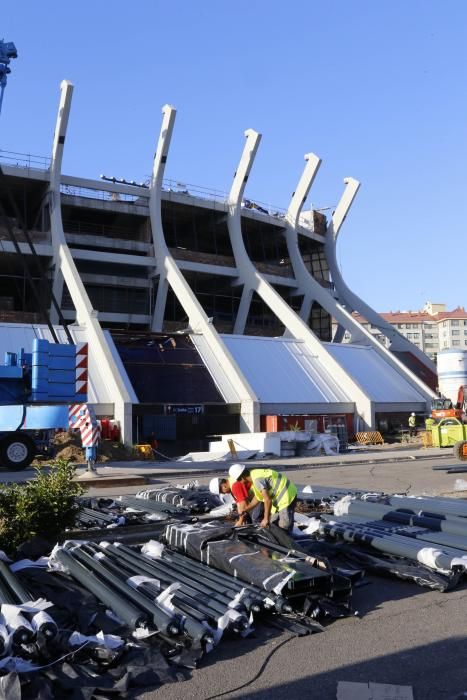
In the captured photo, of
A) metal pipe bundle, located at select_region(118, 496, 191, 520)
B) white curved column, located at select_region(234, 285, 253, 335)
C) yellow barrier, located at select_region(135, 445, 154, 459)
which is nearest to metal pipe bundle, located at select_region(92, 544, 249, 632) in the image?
metal pipe bundle, located at select_region(118, 496, 191, 520)

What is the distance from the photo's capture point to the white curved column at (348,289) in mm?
46125

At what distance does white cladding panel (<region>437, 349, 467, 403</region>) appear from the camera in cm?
3284

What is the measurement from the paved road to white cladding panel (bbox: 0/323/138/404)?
833 inches

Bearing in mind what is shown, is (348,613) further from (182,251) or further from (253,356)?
(182,251)

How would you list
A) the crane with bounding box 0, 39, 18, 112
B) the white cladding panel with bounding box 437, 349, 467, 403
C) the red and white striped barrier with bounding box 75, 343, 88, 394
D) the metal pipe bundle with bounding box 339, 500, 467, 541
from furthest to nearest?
the white cladding panel with bounding box 437, 349, 467, 403 < the crane with bounding box 0, 39, 18, 112 < the red and white striped barrier with bounding box 75, 343, 88, 394 < the metal pipe bundle with bounding box 339, 500, 467, 541

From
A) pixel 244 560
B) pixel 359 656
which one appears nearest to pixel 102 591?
pixel 244 560

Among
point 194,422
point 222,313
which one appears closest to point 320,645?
point 194,422

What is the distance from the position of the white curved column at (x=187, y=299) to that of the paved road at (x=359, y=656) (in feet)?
74.2

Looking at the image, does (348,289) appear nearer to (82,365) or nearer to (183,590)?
(82,365)

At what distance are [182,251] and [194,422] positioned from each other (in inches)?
585

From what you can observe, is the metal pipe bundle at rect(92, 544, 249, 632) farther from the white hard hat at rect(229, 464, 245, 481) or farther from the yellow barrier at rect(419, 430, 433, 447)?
the yellow barrier at rect(419, 430, 433, 447)

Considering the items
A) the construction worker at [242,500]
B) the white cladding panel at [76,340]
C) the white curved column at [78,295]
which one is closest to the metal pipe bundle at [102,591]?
the construction worker at [242,500]

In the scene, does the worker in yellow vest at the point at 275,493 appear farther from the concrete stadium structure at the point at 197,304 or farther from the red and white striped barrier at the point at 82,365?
the concrete stadium structure at the point at 197,304

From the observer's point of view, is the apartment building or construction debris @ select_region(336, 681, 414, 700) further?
the apartment building
